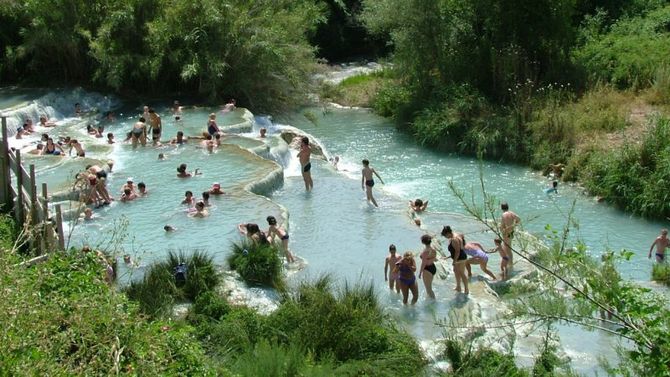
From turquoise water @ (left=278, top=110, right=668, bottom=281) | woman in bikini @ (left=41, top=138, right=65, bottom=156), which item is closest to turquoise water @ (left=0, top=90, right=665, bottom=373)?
turquoise water @ (left=278, top=110, right=668, bottom=281)

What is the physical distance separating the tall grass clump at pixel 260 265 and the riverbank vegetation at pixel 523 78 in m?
10.6

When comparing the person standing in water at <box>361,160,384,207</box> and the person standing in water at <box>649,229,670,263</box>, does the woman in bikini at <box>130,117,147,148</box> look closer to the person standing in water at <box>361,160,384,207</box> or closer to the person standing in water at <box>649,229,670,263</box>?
the person standing in water at <box>361,160,384,207</box>

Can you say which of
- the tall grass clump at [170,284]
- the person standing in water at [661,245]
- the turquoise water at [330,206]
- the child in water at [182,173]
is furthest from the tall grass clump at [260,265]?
the person standing in water at [661,245]

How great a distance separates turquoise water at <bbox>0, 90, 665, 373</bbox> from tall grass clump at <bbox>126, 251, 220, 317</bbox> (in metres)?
0.51

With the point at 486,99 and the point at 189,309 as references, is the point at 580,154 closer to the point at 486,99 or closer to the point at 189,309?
the point at 486,99

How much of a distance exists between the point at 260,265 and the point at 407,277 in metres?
2.48

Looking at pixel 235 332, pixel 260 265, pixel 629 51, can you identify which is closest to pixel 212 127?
pixel 260 265

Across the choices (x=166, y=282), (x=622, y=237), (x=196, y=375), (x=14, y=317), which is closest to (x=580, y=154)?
(x=622, y=237)

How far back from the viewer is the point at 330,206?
66.1 feet

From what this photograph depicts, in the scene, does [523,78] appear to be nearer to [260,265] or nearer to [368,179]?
[368,179]

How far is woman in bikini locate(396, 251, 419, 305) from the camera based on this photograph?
48.5 feet

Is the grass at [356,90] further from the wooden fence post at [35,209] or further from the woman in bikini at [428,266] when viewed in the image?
the wooden fence post at [35,209]

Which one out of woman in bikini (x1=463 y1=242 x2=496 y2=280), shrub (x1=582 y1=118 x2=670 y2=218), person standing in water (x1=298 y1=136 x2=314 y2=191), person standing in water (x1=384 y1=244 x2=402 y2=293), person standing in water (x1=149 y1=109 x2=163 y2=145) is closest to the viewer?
person standing in water (x1=384 y1=244 x2=402 y2=293)

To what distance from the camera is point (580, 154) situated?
23.6m
